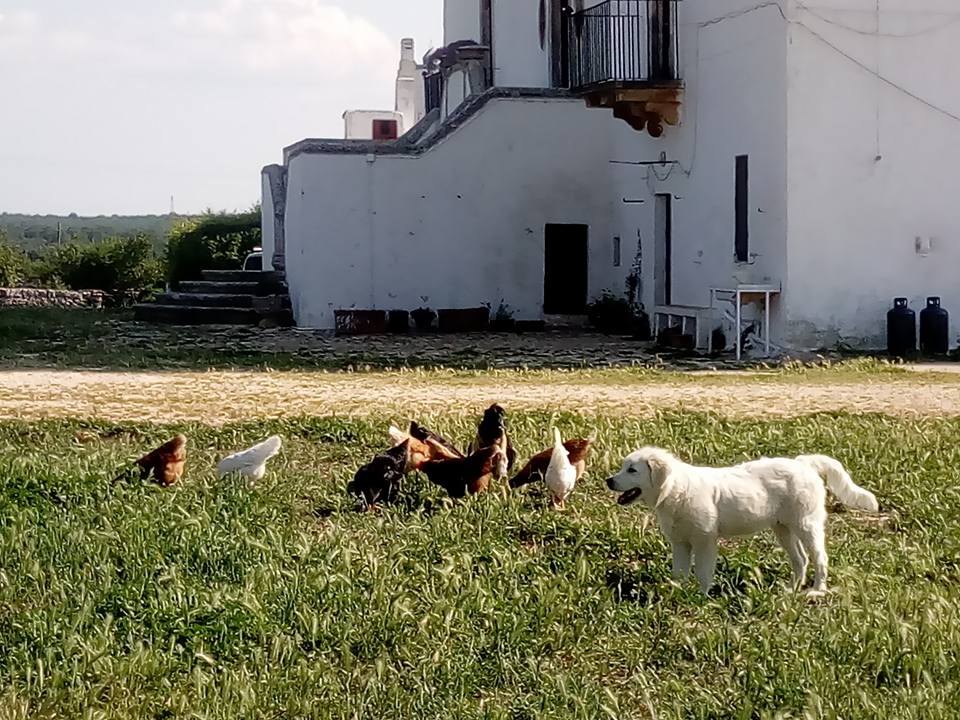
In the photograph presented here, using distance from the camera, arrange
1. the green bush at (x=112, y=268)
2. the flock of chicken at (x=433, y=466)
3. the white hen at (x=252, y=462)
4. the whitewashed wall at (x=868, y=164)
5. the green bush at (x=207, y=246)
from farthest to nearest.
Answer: the green bush at (x=112, y=268) → the green bush at (x=207, y=246) → the whitewashed wall at (x=868, y=164) → the white hen at (x=252, y=462) → the flock of chicken at (x=433, y=466)

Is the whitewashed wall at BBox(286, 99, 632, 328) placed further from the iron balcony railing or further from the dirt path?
the dirt path

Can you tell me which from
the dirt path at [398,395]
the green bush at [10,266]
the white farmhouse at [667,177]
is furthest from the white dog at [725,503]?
the green bush at [10,266]

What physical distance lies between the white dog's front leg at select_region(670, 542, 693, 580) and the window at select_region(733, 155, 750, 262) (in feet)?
38.6

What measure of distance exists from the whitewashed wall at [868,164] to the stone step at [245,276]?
10.0m

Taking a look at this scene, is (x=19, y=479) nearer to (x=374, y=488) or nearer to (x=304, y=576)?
(x=374, y=488)

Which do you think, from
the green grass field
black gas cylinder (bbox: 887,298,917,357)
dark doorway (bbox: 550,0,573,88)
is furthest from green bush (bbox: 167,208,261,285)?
the green grass field

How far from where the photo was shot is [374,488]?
26.6ft

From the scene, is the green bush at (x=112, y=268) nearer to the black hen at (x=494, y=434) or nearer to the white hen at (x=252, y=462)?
the black hen at (x=494, y=434)

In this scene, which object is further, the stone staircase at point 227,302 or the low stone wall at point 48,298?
the low stone wall at point 48,298

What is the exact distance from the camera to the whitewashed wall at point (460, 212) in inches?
868

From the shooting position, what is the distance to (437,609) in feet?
20.2

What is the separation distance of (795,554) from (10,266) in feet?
93.6

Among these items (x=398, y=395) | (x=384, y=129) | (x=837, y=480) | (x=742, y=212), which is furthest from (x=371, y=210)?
(x=837, y=480)

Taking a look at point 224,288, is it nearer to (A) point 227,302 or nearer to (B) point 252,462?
(A) point 227,302
